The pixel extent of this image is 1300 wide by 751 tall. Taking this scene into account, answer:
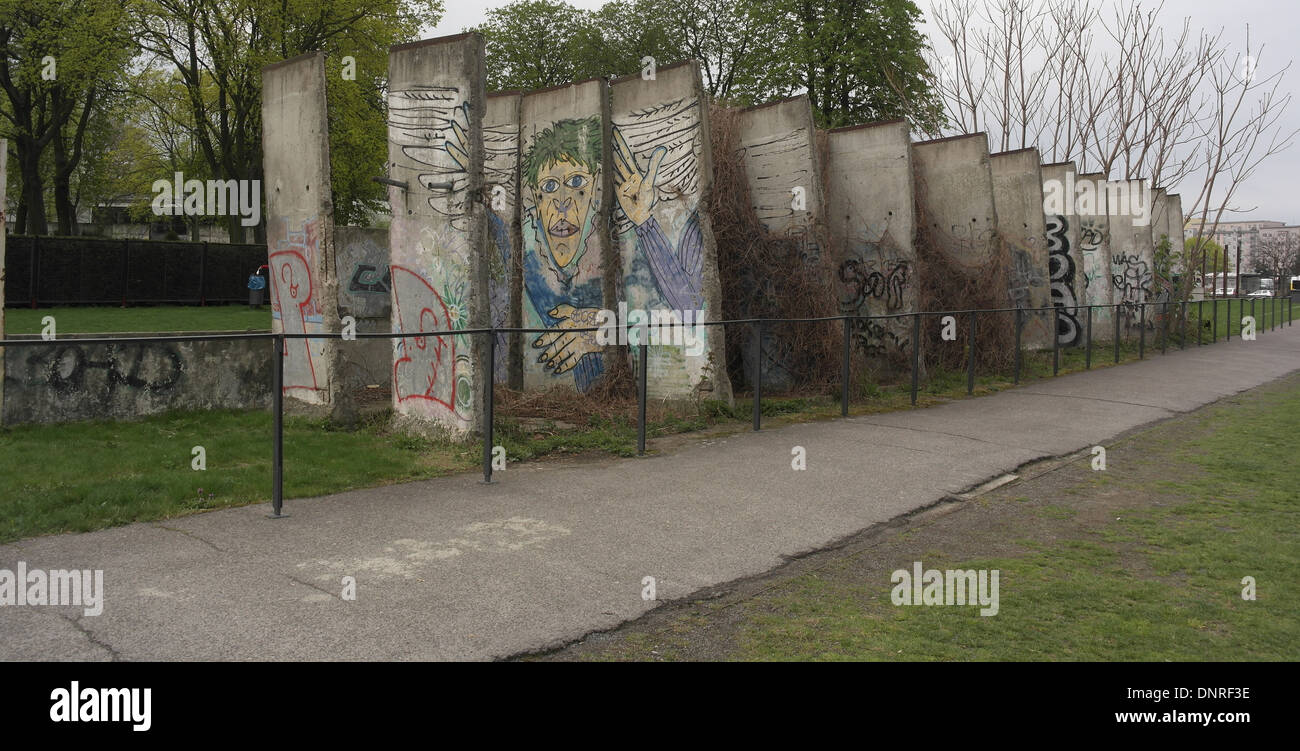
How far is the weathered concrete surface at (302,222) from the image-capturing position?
31.8ft

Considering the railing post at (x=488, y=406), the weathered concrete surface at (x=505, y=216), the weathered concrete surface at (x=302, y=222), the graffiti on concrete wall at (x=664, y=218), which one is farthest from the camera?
the weathered concrete surface at (x=505, y=216)

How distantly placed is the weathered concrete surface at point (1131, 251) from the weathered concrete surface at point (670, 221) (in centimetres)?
1744

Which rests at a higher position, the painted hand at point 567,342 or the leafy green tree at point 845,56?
the leafy green tree at point 845,56

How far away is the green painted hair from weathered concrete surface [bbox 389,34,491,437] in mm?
2754

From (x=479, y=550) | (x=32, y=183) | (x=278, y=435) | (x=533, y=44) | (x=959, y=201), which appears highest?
(x=533, y=44)

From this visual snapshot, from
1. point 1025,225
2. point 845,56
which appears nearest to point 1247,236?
point 845,56

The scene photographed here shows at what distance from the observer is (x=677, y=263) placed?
37.5 ft

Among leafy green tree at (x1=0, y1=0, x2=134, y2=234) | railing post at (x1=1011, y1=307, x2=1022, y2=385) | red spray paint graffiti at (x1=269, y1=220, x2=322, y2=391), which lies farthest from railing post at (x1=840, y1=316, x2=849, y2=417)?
leafy green tree at (x1=0, y1=0, x2=134, y2=234)

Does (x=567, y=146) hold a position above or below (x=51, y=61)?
below

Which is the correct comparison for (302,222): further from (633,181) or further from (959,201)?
(959,201)

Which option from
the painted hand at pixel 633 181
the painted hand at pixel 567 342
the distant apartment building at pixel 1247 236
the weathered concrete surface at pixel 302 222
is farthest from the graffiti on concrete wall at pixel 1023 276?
the distant apartment building at pixel 1247 236

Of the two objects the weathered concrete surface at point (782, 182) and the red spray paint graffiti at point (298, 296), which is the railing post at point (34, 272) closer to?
the red spray paint graffiti at point (298, 296)

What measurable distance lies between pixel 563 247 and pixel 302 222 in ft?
10.9

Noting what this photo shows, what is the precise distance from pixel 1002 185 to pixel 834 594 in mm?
15884
